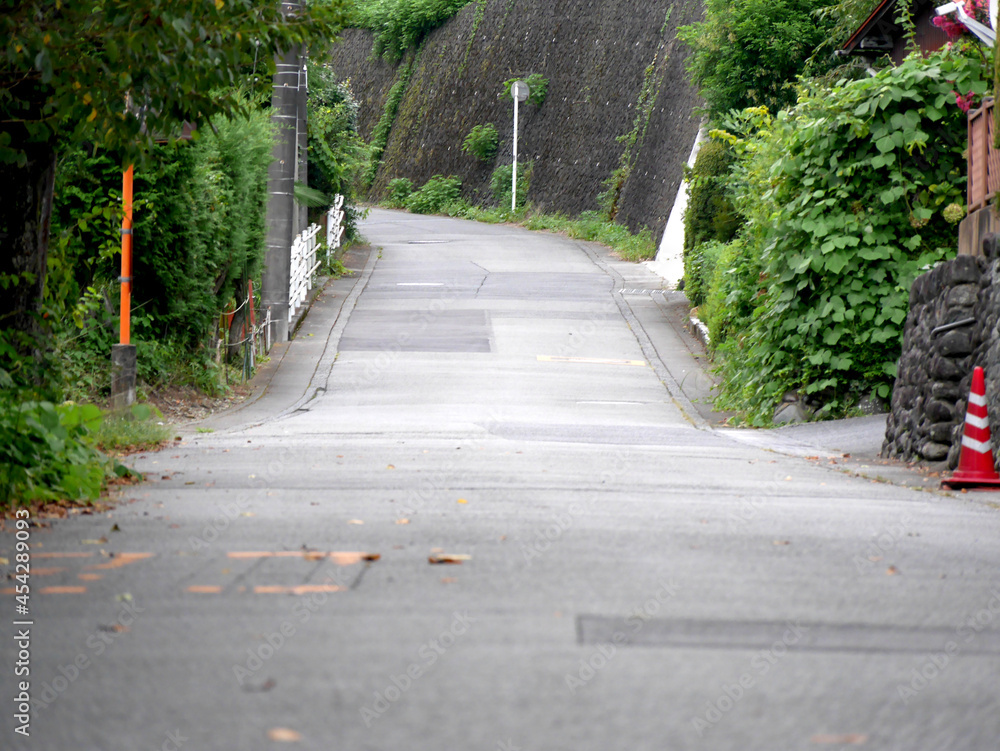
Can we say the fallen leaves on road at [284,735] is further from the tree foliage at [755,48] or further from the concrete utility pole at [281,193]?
the tree foliage at [755,48]

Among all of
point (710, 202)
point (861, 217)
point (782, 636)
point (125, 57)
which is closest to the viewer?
point (782, 636)

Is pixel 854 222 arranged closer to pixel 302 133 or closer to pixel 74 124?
pixel 74 124

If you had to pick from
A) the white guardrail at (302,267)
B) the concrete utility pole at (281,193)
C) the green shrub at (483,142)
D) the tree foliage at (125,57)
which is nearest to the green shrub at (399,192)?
the green shrub at (483,142)

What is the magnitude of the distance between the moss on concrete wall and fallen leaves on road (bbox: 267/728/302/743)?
32.1 meters

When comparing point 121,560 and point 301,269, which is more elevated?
point 121,560

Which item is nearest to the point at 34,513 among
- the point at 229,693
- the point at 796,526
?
the point at 229,693

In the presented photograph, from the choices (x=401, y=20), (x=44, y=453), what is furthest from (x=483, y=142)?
(x=44, y=453)

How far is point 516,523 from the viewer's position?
640 centimetres

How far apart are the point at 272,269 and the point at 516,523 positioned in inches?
568

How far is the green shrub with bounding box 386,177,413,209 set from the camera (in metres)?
52.8

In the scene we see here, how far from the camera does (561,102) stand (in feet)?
156

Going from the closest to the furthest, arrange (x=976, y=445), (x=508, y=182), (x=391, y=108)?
(x=976, y=445)
(x=508, y=182)
(x=391, y=108)

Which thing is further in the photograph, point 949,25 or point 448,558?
point 949,25

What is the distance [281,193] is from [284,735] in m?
16.9
